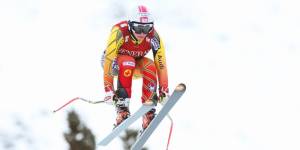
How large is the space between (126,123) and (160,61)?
129cm

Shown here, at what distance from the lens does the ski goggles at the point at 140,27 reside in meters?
14.2

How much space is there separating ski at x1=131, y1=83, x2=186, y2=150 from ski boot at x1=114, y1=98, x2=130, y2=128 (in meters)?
0.49

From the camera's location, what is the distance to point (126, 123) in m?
14.1

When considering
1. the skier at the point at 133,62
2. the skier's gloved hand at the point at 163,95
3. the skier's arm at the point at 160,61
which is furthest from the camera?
the skier's arm at the point at 160,61

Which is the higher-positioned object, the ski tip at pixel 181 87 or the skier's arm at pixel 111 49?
the skier's arm at pixel 111 49

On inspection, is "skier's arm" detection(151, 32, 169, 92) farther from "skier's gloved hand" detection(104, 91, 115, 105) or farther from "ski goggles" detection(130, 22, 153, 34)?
"skier's gloved hand" detection(104, 91, 115, 105)

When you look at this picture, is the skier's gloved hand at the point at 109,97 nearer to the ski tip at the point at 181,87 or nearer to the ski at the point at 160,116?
the ski at the point at 160,116

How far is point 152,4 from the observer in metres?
48.4

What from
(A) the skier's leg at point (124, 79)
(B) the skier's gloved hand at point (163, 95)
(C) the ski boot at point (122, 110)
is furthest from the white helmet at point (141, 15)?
(C) the ski boot at point (122, 110)

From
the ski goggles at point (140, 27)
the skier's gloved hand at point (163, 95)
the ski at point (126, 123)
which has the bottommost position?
the ski at point (126, 123)

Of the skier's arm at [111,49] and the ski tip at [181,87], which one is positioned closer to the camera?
the ski tip at [181,87]

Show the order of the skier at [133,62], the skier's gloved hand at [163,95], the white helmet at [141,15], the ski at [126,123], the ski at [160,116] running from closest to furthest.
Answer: the ski at [160,116], the ski at [126,123], the white helmet at [141,15], the skier at [133,62], the skier's gloved hand at [163,95]

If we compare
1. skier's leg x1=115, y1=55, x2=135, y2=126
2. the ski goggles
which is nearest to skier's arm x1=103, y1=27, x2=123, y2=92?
skier's leg x1=115, y1=55, x2=135, y2=126

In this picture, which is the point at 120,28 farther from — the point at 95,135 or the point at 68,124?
the point at 68,124
